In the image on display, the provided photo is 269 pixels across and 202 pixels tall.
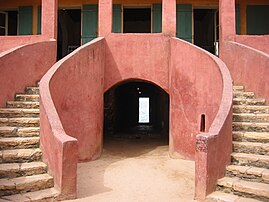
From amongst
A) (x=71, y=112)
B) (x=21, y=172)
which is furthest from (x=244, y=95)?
(x=21, y=172)

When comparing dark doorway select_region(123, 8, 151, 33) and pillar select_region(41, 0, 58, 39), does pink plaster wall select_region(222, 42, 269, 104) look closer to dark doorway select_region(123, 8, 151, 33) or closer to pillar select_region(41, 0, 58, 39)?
pillar select_region(41, 0, 58, 39)

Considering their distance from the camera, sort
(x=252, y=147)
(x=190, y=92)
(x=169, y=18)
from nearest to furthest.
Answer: (x=252, y=147) → (x=190, y=92) → (x=169, y=18)

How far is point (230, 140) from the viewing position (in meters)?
5.54

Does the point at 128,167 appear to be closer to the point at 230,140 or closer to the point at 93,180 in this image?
the point at 93,180

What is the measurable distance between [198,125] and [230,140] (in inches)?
95.3

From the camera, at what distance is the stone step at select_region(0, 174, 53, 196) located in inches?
187

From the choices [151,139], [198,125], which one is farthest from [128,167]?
[151,139]

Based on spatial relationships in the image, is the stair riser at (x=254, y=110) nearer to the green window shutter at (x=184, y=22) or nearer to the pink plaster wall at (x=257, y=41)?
the pink plaster wall at (x=257, y=41)

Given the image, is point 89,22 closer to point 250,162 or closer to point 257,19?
point 257,19

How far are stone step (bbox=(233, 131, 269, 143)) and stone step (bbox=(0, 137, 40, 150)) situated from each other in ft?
12.1

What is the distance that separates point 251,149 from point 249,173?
0.68 meters

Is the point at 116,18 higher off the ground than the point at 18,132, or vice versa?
the point at 116,18

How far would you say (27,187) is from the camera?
4871 millimetres

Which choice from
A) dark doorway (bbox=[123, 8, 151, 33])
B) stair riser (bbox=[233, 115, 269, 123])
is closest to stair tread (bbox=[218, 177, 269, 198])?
stair riser (bbox=[233, 115, 269, 123])
